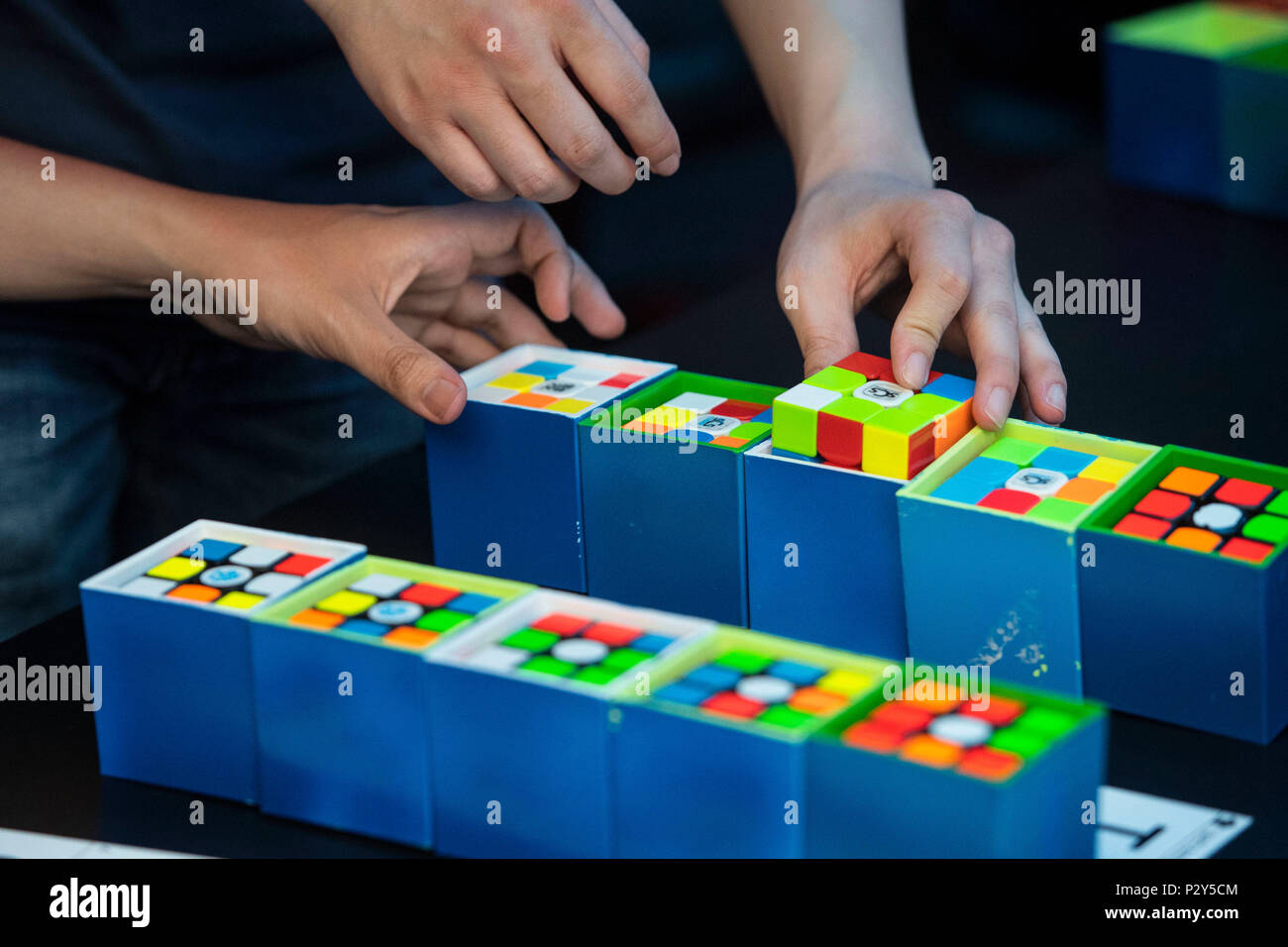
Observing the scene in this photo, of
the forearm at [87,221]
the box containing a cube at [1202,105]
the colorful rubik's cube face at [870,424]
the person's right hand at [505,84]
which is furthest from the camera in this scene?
the box containing a cube at [1202,105]

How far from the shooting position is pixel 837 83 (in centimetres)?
172

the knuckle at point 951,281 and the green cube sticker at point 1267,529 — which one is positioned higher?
the knuckle at point 951,281

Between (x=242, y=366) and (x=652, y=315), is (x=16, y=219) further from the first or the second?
(x=652, y=315)

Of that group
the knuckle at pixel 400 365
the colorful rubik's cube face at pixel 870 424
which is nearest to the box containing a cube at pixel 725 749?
the colorful rubik's cube face at pixel 870 424

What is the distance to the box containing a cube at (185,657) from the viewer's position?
3.47 ft

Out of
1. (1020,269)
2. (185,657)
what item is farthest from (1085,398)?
(185,657)

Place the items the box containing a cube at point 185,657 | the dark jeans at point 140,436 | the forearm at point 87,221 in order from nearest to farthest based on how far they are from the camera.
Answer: the box containing a cube at point 185,657
the forearm at point 87,221
the dark jeans at point 140,436

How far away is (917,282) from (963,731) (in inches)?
23.9

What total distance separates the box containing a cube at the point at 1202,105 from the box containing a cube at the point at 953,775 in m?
1.34

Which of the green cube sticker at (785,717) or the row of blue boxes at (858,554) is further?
the row of blue boxes at (858,554)

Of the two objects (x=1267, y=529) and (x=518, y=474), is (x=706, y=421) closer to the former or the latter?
(x=518, y=474)

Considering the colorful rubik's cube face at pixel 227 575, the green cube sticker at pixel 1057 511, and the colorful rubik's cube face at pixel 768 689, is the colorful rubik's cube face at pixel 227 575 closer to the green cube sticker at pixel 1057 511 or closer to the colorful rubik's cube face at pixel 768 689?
the colorful rubik's cube face at pixel 768 689

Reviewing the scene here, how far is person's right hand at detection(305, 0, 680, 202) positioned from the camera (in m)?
1.30
